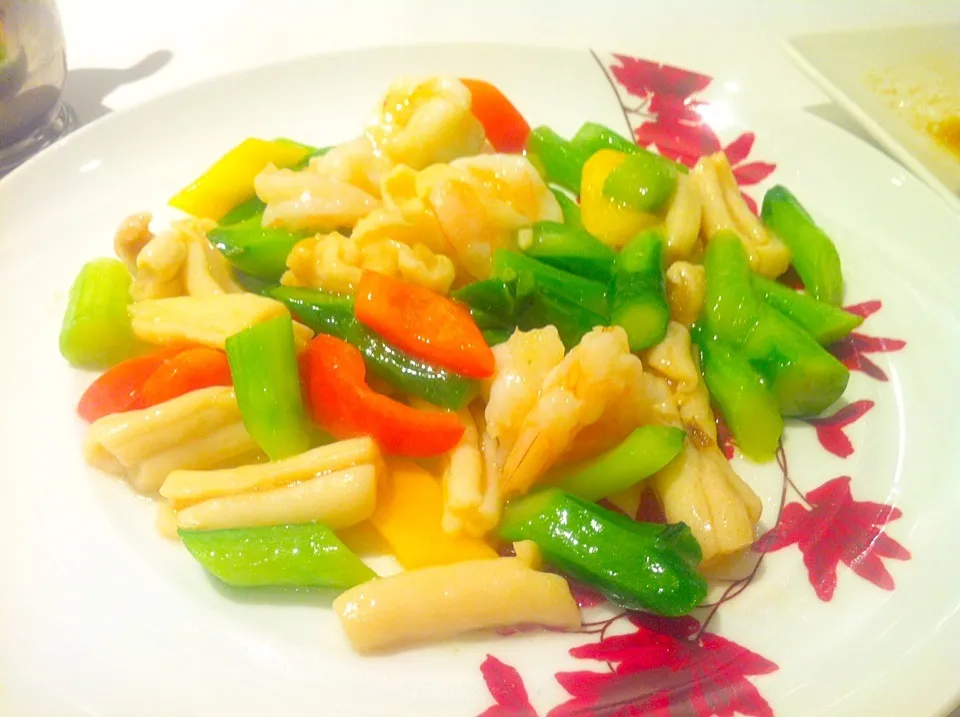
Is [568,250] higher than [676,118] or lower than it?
lower

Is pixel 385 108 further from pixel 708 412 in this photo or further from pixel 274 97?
pixel 708 412

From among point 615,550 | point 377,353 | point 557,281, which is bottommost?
point 615,550

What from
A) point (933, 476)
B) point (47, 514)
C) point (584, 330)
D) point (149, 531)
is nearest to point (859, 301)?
point (933, 476)

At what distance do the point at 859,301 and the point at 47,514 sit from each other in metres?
2.04

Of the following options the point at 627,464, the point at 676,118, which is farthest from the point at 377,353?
the point at 676,118

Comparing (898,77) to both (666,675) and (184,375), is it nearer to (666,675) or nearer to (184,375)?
(666,675)

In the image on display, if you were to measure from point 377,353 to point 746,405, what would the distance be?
0.86 m

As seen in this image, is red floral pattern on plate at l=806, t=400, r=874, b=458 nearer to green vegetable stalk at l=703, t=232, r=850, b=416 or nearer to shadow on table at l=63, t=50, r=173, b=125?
green vegetable stalk at l=703, t=232, r=850, b=416

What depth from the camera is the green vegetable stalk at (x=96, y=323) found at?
191cm

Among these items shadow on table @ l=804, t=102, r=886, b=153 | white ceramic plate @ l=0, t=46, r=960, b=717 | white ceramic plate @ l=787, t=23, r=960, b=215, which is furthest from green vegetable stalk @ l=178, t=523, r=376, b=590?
shadow on table @ l=804, t=102, r=886, b=153

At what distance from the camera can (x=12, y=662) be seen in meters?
1.38

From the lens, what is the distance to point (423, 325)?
1.79 m

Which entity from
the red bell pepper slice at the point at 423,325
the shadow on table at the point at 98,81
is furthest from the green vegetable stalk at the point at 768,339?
the shadow on table at the point at 98,81

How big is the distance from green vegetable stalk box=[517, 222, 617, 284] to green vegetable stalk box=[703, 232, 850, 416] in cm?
28
